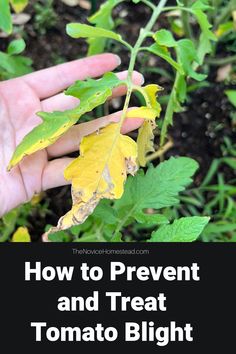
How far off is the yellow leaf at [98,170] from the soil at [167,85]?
750 mm

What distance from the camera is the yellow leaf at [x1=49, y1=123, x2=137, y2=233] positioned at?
103 cm

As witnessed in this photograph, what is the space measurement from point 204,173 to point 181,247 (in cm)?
54

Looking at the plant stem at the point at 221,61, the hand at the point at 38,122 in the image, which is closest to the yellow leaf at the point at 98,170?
the hand at the point at 38,122

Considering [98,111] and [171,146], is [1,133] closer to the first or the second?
[98,111]

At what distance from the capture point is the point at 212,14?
1.78 meters

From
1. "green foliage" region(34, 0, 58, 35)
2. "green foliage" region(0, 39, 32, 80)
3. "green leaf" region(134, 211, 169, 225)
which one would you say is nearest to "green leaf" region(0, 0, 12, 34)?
"green foliage" region(0, 39, 32, 80)

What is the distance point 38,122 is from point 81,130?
0.38ft

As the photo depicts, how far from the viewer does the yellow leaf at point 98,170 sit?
1.03 m

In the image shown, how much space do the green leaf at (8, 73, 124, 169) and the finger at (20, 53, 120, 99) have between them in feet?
1.10

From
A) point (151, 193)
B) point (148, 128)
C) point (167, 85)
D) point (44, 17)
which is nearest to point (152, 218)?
point (151, 193)

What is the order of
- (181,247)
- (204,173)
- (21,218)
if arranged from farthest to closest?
(204,173) → (21,218) → (181,247)

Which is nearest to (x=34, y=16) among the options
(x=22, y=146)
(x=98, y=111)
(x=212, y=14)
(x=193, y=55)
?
(x=98, y=111)

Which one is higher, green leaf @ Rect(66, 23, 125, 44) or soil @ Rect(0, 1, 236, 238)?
soil @ Rect(0, 1, 236, 238)

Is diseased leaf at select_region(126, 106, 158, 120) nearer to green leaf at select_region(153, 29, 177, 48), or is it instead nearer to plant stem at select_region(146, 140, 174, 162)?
green leaf at select_region(153, 29, 177, 48)
